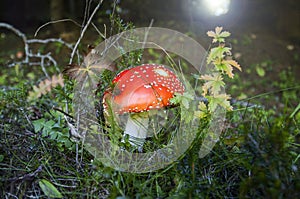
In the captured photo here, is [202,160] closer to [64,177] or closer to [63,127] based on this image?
[64,177]

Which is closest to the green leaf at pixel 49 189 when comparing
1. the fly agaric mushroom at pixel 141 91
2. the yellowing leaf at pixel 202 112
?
the fly agaric mushroom at pixel 141 91

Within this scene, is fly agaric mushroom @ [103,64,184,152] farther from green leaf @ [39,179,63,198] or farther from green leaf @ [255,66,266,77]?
green leaf @ [255,66,266,77]

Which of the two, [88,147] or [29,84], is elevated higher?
[29,84]

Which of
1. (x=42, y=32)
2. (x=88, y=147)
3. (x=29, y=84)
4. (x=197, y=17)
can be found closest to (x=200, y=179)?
(x=88, y=147)

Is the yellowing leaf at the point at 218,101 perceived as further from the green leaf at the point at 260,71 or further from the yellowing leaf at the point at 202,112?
the green leaf at the point at 260,71

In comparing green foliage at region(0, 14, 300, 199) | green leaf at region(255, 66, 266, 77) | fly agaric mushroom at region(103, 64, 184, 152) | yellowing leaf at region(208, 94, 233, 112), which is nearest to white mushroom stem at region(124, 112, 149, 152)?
fly agaric mushroom at region(103, 64, 184, 152)

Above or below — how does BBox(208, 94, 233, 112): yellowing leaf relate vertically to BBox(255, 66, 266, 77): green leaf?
below

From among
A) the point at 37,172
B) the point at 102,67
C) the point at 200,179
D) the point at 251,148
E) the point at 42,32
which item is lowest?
the point at 37,172
